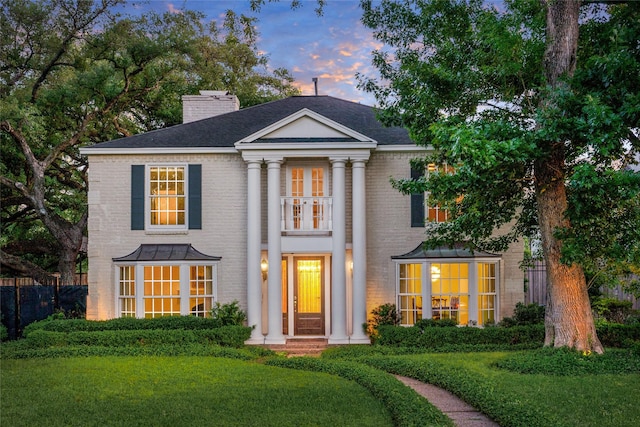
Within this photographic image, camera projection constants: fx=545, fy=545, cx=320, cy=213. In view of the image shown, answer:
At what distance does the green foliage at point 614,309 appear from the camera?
49.0ft

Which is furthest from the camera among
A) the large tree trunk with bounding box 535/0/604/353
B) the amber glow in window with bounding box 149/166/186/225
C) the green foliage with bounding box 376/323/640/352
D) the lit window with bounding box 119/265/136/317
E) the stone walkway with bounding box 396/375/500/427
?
the amber glow in window with bounding box 149/166/186/225

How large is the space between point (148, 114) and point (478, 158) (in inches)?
696

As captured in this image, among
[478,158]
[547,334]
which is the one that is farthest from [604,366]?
[478,158]

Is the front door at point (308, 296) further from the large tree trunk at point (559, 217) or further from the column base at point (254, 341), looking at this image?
the large tree trunk at point (559, 217)

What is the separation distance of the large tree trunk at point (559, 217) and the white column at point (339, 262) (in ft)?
17.1

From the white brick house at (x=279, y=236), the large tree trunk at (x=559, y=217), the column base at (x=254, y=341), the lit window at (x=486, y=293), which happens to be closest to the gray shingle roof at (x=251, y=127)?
the white brick house at (x=279, y=236)

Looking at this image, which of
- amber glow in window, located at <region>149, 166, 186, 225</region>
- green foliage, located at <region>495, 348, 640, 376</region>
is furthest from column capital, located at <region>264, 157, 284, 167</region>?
green foliage, located at <region>495, 348, 640, 376</region>

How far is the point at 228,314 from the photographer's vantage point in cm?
1429

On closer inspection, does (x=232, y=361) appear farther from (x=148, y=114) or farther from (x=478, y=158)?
(x=148, y=114)

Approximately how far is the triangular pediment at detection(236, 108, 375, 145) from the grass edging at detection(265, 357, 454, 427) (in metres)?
5.76

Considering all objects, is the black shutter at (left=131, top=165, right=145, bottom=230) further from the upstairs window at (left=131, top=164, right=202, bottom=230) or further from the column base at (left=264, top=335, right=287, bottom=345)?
the column base at (left=264, top=335, right=287, bottom=345)

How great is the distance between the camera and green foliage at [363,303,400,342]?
565 inches

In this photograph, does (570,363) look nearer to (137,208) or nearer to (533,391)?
(533,391)

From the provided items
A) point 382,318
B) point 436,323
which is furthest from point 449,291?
point 382,318
